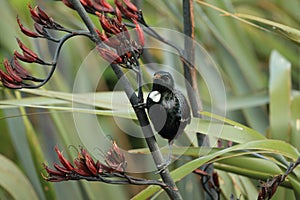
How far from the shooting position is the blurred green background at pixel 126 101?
105 centimetres

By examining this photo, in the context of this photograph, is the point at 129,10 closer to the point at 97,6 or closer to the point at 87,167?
the point at 97,6

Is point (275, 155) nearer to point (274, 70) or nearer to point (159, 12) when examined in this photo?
point (274, 70)

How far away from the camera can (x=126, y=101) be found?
0.88 meters

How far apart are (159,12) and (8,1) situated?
0.40 meters

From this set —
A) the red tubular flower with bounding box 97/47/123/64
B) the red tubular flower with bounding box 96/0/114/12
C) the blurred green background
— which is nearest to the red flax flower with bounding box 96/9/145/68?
the red tubular flower with bounding box 97/47/123/64

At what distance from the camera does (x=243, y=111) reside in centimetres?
144

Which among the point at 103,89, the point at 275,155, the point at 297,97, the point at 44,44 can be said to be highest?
the point at 44,44

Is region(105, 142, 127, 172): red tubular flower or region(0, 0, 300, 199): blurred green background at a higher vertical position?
region(0, 0, 300, 199): blurred green background

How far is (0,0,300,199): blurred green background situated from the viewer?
1.05 m

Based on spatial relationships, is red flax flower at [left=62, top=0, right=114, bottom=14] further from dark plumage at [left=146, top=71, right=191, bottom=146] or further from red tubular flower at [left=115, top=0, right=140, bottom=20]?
dark plumage at [left=146, top=71, right=191, bottom=146]

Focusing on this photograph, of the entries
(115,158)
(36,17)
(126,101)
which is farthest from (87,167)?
(126,101)

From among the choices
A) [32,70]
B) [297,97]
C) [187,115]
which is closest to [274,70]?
[297,97]

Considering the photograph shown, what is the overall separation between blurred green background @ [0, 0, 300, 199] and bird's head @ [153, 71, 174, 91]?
0.73ft

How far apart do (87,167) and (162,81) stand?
0.37 ft
